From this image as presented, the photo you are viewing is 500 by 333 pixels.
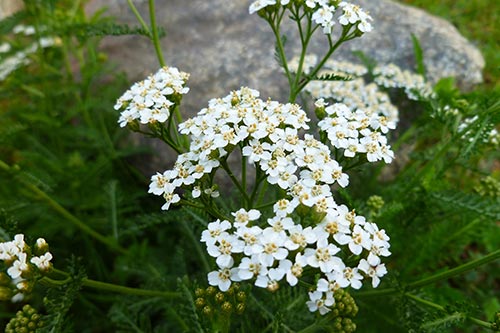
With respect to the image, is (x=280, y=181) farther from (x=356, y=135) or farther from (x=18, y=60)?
(x=18, y=60)

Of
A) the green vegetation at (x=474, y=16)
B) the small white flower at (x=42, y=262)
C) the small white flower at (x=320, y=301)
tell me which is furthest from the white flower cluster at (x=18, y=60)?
the green vegetation at (x=474, y=16)

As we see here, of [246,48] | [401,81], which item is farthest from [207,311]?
[246,48]

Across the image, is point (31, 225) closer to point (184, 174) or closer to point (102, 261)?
point (102, 261)

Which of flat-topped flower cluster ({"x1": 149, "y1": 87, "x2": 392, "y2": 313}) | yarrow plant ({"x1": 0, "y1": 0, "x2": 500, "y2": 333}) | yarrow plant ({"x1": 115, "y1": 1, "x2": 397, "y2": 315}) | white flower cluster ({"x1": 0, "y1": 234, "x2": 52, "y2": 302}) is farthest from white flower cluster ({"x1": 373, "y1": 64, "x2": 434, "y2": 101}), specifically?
white flower cluster ({"x1": 0, "y1": 234, "x2": 52, "y2": 302})

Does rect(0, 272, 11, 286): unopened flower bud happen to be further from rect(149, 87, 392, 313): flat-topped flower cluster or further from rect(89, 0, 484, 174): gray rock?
rect(89, 0, 484, 174): gray rock

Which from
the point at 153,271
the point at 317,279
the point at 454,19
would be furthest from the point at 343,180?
the point at 454,19

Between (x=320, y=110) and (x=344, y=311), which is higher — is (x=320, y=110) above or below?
above

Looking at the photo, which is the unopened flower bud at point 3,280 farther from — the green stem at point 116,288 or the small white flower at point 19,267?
the green stem at point 116,288
